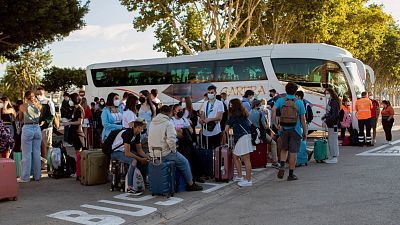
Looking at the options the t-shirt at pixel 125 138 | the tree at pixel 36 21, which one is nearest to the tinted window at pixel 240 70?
the tree at pixel 36 21

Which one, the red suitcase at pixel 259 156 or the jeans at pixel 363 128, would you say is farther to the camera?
the jeans at pixel 363 128

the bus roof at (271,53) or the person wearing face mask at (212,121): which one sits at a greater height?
the bus roof at (271,53)

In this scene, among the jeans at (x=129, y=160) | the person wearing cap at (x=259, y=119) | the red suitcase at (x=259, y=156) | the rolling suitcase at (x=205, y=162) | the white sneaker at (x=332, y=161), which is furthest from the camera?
the white sneaker at (x=332, y=161)

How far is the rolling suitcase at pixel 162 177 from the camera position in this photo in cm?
778

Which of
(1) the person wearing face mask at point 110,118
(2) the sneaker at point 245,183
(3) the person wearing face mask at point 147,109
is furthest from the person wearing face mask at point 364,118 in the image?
(1) the person wearing face mask at point 110,118

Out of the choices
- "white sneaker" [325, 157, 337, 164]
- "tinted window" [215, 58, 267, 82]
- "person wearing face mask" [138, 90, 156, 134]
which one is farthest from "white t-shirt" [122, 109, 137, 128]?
"tinted window" [215, 58, 267, 82]

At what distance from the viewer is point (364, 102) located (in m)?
15.7

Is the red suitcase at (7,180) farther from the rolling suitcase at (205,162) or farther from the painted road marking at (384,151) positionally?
the painted road marking at (384,151)

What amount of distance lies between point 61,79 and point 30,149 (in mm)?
47070

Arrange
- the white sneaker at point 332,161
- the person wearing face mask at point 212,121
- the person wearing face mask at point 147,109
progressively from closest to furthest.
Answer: the person wearing face mask at point 147,109, the person wearing face mask at point 212,121, the white sneaker at point 332,161

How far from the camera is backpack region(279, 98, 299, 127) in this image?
30.7ft

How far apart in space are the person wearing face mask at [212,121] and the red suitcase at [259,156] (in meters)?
0.98

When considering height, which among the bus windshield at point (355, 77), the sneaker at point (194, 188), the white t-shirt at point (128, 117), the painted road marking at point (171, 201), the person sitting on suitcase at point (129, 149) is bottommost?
the painted road marking at point (171, 201)

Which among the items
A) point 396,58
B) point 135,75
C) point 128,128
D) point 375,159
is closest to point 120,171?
point 128,128
